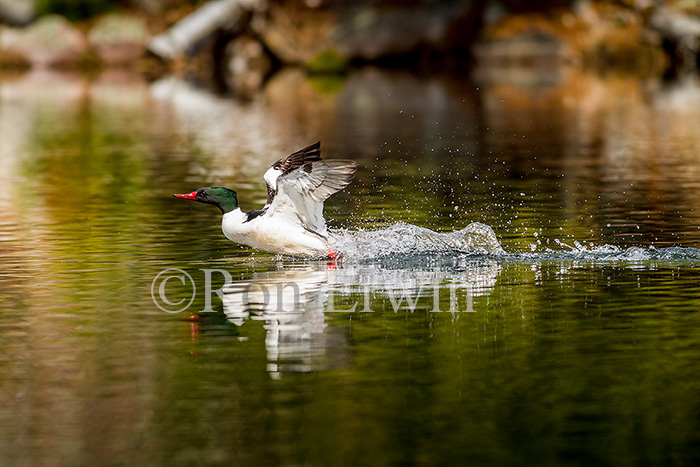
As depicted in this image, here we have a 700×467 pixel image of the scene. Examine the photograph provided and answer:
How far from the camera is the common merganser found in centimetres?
1131

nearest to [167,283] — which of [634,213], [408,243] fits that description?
[408,243]

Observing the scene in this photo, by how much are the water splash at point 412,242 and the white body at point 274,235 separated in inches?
10.8

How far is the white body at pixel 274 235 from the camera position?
458 inches

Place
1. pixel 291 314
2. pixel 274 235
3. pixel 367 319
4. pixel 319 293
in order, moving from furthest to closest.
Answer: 1. pixel 274 235
2. pixel 319 293
3. pixel 291 314
4. pixel 367 319

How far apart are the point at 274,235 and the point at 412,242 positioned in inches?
53.7

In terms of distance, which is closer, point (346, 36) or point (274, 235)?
point (274, 235)

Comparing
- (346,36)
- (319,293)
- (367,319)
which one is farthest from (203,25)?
(367,319)

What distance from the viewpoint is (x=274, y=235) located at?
1165 cm

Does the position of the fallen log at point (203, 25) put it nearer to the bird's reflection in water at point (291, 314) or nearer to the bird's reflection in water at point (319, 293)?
the bird's reflection in water at point (319, 293)

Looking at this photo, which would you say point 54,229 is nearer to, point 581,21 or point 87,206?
point 87,206

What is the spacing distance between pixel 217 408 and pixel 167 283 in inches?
151

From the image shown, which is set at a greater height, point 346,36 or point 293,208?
point 346,36

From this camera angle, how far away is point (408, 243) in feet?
39.8

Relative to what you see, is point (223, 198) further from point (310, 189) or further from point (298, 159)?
point (298, 159)
